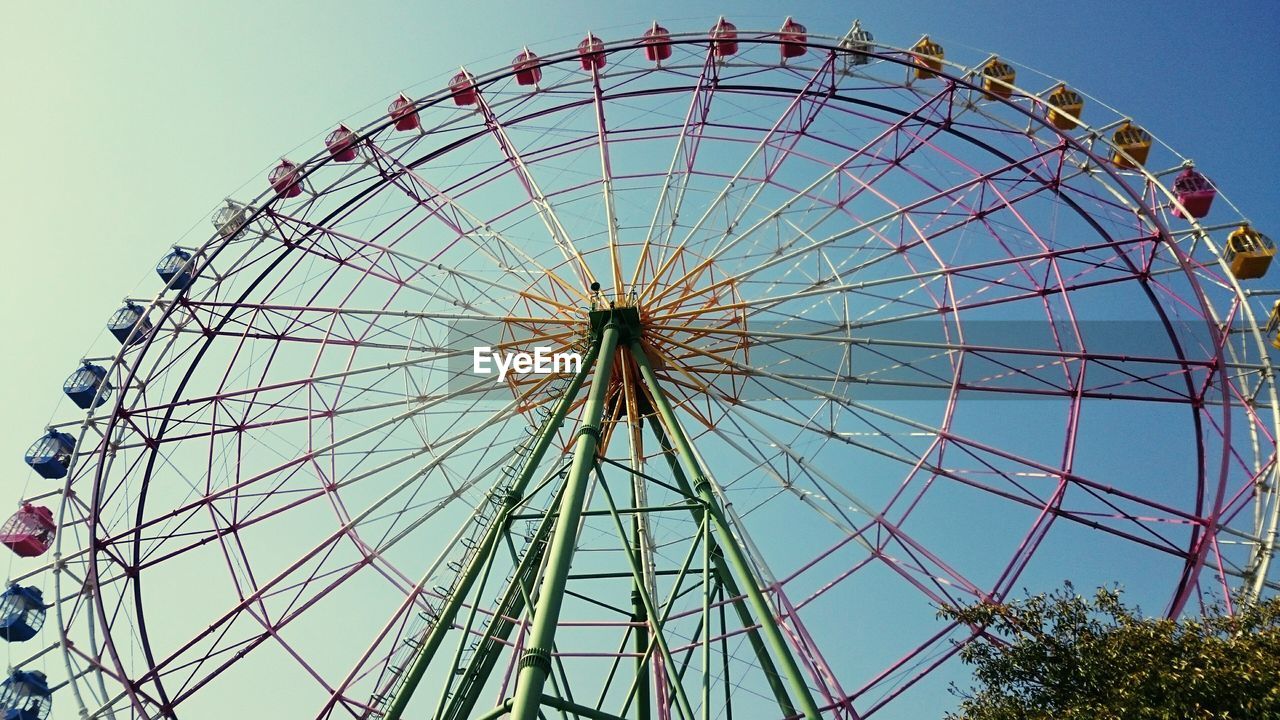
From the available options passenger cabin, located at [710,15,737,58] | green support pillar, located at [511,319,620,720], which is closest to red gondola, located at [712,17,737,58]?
passenger cabin, located at [710,15,737,58]

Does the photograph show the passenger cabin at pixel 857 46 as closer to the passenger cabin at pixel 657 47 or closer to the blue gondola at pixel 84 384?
the passenger cabin at pixel 657 47

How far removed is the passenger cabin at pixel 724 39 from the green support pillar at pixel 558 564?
10.4 meters

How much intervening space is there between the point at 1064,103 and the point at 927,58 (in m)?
3.52

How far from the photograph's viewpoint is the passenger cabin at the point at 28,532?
2328 centimetres

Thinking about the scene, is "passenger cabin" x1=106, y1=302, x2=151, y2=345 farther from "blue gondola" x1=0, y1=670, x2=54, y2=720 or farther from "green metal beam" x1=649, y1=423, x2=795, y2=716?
"green metal beam" x1=649, y1=423, x2=795, y2=716

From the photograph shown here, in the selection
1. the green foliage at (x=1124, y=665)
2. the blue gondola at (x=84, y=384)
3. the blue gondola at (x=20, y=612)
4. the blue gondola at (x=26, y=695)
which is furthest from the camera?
the blue gondola at (x=84, y=384)

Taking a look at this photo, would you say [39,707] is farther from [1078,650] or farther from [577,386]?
[1078,650]

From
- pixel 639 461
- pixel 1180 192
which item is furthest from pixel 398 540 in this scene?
pixel 1180 192

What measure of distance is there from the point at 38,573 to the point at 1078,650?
21229 millimetres

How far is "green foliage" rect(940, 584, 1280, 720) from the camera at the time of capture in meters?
11.8

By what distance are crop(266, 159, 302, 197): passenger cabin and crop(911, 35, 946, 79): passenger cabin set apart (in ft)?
51.5

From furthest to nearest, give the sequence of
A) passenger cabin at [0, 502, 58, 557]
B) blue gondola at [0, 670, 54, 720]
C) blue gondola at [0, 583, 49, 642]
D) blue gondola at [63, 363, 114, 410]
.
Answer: blue gondola at [63, 363, 114, 410] < passenger cabin at [0, 502, 58, 557] < blue gondola at [0, 583, 49, 642] < blue gondola at [0, 670, 54, 720]

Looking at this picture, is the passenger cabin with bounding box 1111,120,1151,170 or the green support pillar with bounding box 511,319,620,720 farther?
the passenger cabin with bounding box 1111,120,1151,170

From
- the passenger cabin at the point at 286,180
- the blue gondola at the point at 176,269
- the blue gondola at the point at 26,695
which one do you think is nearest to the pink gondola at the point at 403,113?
the passenger cabin at the point at 286,180
